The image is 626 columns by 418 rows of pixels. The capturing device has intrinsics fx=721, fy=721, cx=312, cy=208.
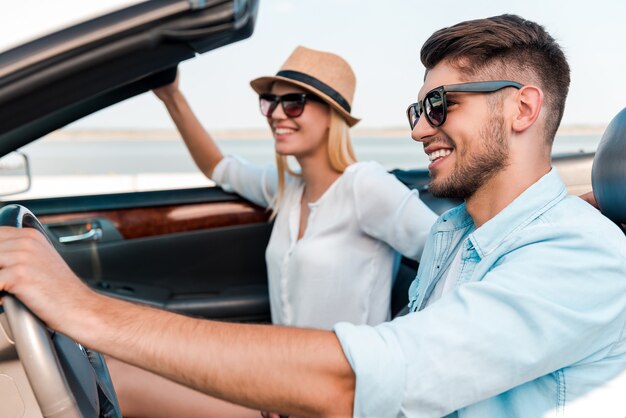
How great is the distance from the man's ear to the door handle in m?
2.05

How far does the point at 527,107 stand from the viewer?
4.58 ft

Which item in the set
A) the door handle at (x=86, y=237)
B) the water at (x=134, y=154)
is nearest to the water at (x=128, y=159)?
the water at (x=134, y=154)

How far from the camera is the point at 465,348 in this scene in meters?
1.12

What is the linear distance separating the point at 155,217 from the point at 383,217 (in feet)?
3.64

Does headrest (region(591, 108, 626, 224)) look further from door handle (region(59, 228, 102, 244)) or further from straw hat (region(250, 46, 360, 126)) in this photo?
door handle (region(59, 228, 102, 244))

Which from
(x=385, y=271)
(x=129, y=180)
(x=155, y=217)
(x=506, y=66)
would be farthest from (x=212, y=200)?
(x=129, y=180)

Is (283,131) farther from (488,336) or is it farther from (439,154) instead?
(488,336)

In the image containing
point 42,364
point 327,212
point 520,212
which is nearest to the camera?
point 42,364

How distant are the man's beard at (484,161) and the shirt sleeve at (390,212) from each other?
0.82 m

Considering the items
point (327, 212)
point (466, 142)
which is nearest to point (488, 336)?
point (466, 142)

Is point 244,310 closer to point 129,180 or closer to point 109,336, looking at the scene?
point 109,336

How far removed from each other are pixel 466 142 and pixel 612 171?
0.39m

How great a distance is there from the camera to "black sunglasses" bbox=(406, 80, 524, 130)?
1.40 metres

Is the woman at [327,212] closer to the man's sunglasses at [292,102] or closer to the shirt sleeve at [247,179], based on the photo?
the man's sunglasses at [292,102]
